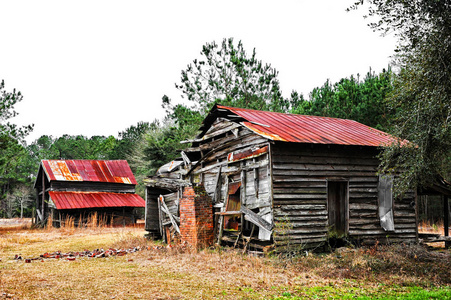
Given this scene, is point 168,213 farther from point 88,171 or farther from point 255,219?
point 88,171

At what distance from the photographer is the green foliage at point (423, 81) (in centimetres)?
838

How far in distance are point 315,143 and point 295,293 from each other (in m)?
6.03

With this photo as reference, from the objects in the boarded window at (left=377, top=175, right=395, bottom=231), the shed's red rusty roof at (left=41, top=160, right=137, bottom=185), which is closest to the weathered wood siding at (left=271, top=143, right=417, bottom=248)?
the boarded window at (left=377, top=175, right=395, bottom=231)

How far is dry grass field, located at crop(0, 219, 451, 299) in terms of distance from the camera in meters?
7.74

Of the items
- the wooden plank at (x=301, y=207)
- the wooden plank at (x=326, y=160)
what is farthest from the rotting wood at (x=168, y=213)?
the wooden plank at (x=326, y=160)

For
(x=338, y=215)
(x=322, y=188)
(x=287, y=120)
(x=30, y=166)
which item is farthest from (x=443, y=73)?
(x=30, y=166)

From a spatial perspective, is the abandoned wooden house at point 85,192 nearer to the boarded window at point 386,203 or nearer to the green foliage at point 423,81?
the boarded window at point 386,203

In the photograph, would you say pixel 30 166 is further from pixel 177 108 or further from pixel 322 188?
pixel 322 188

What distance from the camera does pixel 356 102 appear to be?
26.7m

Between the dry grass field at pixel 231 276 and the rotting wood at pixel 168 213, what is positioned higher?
the rotting wood at pixel 168 213

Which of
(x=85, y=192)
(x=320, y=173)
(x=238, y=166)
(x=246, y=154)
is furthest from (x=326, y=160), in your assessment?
(x=85, y=192)

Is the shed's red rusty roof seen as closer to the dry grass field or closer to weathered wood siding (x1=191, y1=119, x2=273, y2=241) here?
weathered wood siding (x1=191, y1=119, x2=273, y2=241)

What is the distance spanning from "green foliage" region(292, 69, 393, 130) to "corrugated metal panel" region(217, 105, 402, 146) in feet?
26.1

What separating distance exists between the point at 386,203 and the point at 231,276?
297 inches
